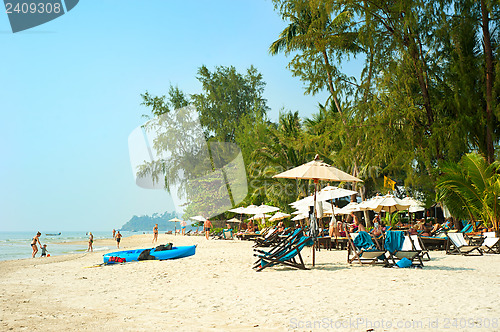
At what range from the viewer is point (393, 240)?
9.28 metres

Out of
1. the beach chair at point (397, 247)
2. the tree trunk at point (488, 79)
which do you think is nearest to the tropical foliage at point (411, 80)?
the tree trunk at point (488, 79)

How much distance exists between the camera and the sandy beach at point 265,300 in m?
4.38

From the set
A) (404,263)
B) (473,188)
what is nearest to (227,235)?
(473,188)

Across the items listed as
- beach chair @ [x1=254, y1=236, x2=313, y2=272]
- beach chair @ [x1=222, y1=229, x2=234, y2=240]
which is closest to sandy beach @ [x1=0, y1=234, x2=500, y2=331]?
beach chair @ [x1=254, y1=236, x2=313, y2=272]

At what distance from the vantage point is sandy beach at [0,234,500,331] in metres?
4.38

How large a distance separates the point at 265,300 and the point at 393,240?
15.2 ft

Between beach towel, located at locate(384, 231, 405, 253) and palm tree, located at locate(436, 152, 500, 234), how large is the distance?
5581 mm

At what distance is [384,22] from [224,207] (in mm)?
26839

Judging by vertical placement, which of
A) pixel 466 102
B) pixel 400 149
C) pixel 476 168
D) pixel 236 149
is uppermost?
pixel 236 149

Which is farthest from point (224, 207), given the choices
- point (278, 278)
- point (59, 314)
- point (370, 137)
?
point (59, 314)

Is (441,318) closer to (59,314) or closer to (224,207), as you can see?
(59,314)

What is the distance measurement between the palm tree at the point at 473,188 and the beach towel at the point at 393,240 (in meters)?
5.58

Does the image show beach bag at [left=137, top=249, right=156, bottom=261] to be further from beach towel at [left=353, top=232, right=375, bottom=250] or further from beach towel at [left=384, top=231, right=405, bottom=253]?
beach towel at [left=384, top=231, right=405, bottom=253]

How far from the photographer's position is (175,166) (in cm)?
4156
